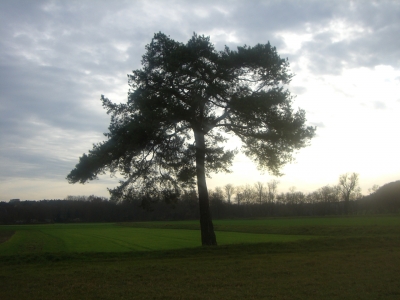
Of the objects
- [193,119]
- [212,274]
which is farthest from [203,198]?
[212,274]

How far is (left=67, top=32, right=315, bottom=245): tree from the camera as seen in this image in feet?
51.9

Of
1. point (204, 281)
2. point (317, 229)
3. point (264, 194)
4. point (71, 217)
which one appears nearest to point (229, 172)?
point (204, 281)

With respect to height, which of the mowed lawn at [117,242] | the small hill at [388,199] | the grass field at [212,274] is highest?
the small hill at [388,199]

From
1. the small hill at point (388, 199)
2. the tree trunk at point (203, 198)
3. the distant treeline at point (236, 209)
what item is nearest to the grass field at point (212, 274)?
the tree trunk at point (203, 198)

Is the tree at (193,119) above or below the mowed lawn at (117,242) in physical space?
above

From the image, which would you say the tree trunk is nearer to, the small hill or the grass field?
the grass field

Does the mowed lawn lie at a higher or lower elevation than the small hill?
lower

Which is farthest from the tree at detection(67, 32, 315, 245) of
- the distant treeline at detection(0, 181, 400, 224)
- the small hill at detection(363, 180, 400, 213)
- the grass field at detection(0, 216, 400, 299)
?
the small hill at detection(363, 180, 400, 213)

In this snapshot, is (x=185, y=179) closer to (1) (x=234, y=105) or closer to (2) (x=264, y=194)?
(1) (x=234, y=105)

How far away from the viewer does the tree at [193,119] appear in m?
15.8

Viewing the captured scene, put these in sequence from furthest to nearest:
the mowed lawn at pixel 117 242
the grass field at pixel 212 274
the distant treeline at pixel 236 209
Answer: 1. the distant treeline at pixel 236 209
2. the mowed lawn at pixel 117 242
3. the grass field at pixel 212 274

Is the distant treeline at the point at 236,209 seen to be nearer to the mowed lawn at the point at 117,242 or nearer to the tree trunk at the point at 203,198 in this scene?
the mowed lawn at the point at 117,242

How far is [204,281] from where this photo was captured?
9562mm

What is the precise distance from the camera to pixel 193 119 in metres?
16.8
